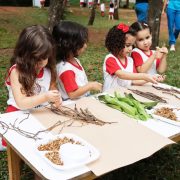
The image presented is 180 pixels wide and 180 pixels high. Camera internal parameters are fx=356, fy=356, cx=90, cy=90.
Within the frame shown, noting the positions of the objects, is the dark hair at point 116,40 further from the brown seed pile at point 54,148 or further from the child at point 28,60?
the brown seed pile at point 54,148

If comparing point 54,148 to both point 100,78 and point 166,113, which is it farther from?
point 100,78

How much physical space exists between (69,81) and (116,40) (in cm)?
68

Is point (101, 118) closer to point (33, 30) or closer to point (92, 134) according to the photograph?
point (92, 134)

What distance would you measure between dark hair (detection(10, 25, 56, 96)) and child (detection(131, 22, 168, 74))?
1173 mm

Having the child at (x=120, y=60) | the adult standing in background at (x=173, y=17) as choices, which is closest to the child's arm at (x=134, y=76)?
the child at (x=120, y=60)

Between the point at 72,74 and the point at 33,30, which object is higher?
the point at 33,30

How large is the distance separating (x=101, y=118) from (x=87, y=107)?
214 millimetres

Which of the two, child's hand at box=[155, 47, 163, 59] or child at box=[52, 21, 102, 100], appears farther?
child's hand at box=[155, 47, 163, 59]

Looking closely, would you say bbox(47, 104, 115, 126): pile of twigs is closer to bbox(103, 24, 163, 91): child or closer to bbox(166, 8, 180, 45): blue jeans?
bbox(103, 24, 163, 91): child

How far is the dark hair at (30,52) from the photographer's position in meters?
2.53

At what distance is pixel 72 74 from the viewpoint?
9.53 ft

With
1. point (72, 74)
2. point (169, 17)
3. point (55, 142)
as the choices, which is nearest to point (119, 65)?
point (72, 74)

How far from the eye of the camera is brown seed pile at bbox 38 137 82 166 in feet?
5.73

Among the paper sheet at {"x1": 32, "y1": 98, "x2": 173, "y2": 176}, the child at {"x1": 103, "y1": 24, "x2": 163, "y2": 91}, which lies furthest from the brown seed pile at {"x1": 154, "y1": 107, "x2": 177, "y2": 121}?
the child at {"x1": 103, "y1": 24, "x2": 163, "y2": 91}
